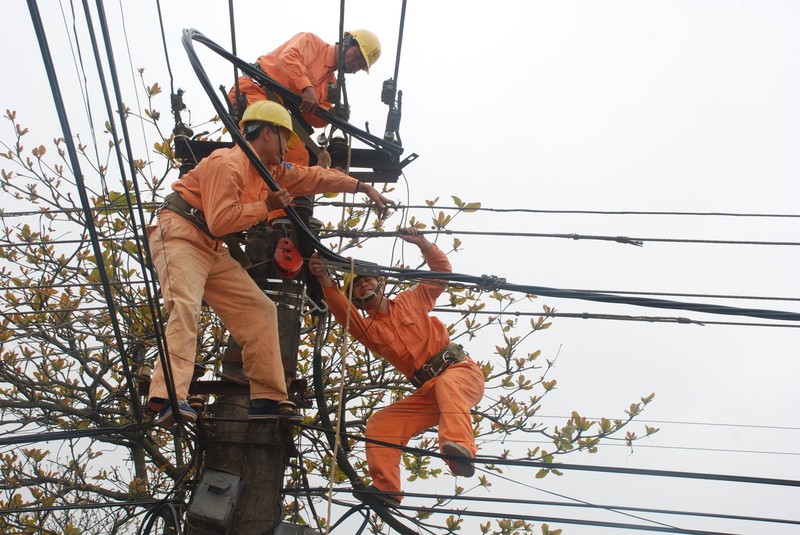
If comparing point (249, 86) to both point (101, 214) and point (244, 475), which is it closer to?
point (101, 214)

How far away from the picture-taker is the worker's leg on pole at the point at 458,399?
177 inches

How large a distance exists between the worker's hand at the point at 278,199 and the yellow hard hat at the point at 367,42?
7.43 ft

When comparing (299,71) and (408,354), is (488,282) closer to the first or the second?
(408,354)

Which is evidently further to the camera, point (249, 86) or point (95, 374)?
point (95, 374)

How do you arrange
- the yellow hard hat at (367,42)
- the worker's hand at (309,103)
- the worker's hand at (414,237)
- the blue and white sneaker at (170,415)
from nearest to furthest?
the blue and white sneaker at (170,415)
the worker's hand at (414,237)
the worker's hand at (309,103)
the yellow hard hat at (367,42)

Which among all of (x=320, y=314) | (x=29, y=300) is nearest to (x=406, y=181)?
(x=320, y=314)

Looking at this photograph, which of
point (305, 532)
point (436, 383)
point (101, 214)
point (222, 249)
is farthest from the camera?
point (101, 214)

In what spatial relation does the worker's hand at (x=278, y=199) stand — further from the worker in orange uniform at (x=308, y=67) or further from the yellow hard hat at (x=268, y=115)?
the worker in orange uniform at (x=308, y=67)

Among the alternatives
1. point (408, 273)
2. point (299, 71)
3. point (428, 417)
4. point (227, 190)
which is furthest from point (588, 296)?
point (299, 71)

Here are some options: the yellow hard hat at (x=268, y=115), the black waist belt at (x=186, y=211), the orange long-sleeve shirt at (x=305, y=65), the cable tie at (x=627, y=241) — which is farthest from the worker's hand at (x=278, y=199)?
the cable tie at (x=627, y=241)

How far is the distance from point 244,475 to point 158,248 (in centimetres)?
137

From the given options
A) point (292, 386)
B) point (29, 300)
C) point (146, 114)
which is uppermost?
point (146, 114)

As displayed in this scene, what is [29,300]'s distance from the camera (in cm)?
698

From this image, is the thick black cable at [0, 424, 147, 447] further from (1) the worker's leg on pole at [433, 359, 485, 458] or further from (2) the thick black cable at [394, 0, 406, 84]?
(2) the thick black cable at [394, 0, 406, 84]
